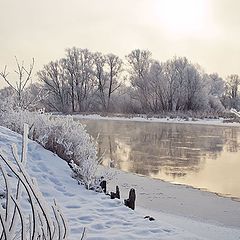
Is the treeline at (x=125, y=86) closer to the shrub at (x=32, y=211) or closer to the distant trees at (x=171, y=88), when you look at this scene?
the distant trees at (x=171, y=88)

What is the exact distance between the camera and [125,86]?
7425 centimetres

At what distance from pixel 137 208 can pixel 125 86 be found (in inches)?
2603

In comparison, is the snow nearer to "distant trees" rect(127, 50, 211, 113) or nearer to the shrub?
the shrub

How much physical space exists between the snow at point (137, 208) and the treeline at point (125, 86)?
50.0 metres

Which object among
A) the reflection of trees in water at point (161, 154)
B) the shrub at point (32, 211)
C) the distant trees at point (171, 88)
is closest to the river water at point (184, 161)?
the reflection of trees in water at point (161, 154)

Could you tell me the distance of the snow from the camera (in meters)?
6.06

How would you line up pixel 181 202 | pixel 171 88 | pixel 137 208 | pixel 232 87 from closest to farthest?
pixel 137 208
pixel 181 202
pixel 171 88
pixel 232 87

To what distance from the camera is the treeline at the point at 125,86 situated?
61344 millimetres

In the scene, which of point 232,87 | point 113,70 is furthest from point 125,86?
point 232,87

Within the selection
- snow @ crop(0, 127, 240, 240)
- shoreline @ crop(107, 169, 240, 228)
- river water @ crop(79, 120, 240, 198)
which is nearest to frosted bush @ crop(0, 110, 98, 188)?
snow @ crop(0, 127, 240, 240)

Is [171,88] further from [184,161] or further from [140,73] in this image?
[184,161]

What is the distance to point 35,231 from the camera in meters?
2.27

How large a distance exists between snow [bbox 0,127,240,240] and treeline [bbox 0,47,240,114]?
50032 millimetres

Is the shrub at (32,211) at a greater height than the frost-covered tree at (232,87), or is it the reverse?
the frost-covered tree at (232,87)
